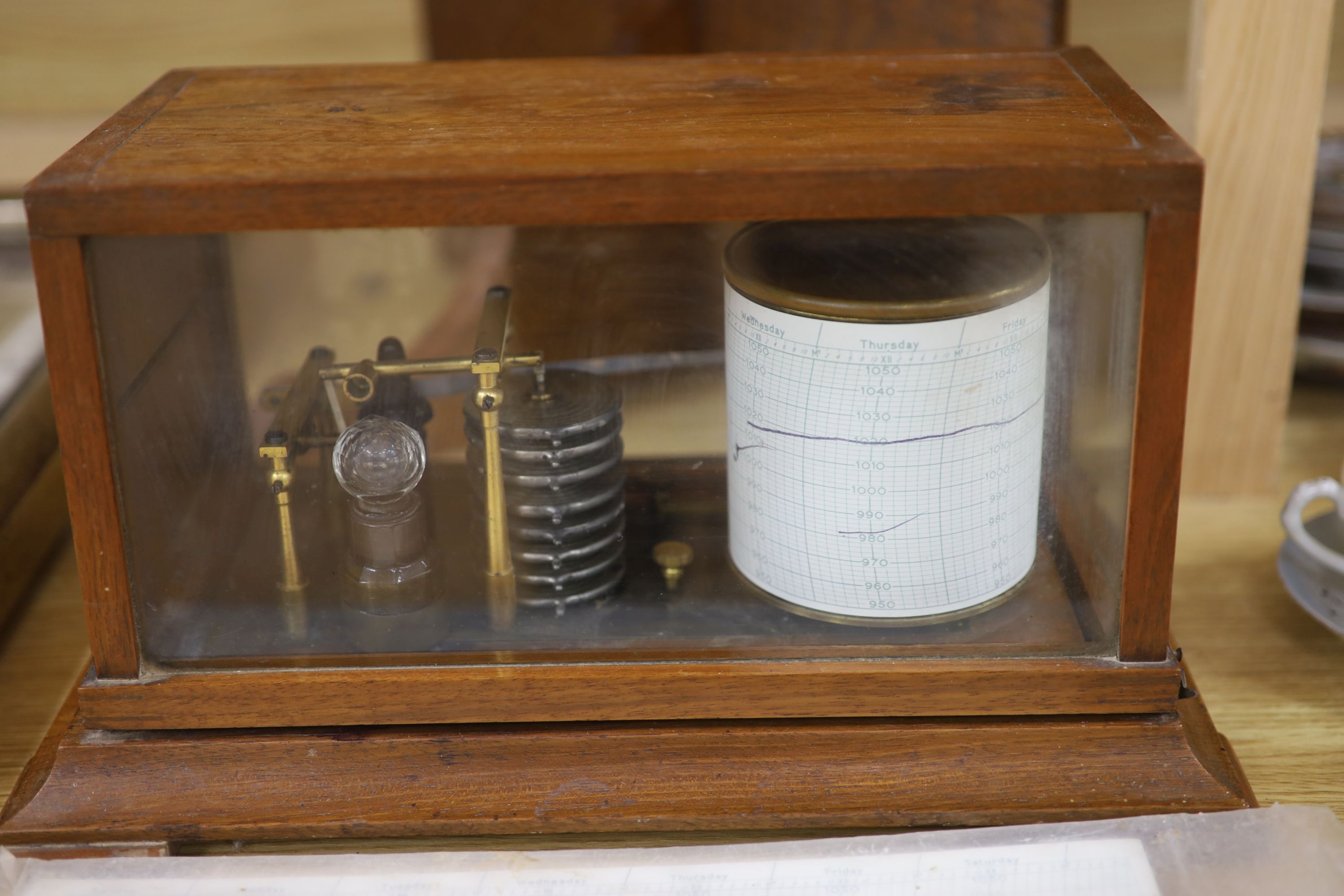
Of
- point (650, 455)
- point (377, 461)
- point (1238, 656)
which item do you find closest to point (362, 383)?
point (377, 461)

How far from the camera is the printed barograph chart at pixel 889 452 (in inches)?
25.1

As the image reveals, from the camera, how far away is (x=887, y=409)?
64cm

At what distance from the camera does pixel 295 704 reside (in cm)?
67

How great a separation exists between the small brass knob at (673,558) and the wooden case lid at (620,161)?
0.76 feet

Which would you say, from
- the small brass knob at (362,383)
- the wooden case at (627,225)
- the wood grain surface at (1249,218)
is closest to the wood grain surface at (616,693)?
the wooden case at (627,225)

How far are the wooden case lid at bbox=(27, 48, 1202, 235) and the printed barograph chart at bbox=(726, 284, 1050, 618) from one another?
8 centimetres

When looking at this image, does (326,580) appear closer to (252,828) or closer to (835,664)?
(252,828)

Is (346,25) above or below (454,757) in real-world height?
above

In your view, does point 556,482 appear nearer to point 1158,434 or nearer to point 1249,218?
point 1158,434

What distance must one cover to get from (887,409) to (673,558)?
0.17 meters

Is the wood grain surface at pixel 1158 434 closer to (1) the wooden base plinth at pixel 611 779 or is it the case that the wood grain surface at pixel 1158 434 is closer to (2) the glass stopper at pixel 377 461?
(1) the wooden base plinth at pixel 611 779

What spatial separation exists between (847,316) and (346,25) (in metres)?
1.03

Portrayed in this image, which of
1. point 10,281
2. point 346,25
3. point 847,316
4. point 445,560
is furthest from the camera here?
point 346,25

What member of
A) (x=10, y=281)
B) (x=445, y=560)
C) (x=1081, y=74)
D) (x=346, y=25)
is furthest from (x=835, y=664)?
(x=346, y=25)
